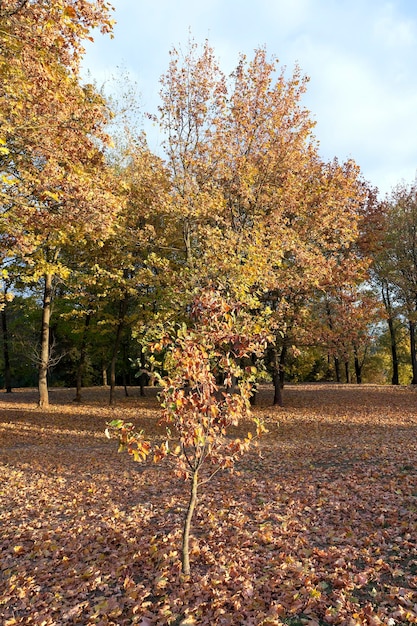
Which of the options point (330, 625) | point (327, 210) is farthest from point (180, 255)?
point (330, 625)

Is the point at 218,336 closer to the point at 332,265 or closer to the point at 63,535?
the point at 63,535

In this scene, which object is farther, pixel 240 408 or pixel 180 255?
pixel 180 255

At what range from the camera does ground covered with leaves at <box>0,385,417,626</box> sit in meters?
4.52

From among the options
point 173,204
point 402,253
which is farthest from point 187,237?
A: point 402,253

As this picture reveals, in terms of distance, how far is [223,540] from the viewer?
6023 millimetres

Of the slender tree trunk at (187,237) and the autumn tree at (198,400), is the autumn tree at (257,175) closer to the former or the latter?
the slender tree trunk at (187,237)

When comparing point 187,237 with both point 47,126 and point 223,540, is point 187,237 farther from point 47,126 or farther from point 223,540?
point 223,540

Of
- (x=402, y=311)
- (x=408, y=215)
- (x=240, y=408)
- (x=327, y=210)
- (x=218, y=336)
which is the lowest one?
(x=240, y=408)

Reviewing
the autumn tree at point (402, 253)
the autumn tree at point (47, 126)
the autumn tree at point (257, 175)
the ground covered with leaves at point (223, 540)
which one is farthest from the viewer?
the autumn tree at point (402, 253)

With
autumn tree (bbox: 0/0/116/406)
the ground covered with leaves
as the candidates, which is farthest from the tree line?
the ground covered with leaves

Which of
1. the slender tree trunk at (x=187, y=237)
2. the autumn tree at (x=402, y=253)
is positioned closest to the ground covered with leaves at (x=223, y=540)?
the slender tree trunk at (x=187, y=237)

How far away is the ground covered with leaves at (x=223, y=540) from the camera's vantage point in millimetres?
4516

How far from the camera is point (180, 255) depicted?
18.0 meters

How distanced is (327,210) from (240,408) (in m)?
13.4
